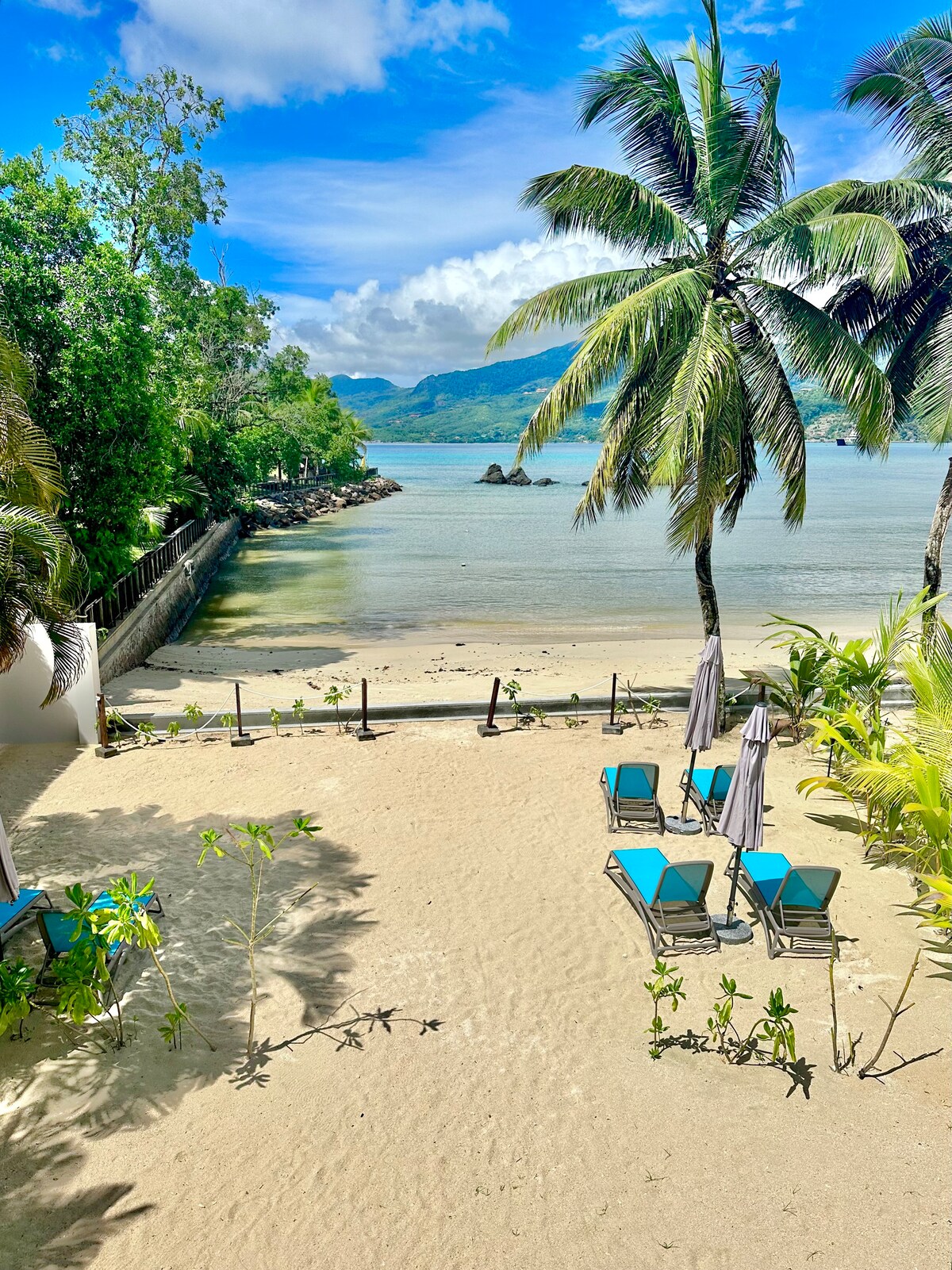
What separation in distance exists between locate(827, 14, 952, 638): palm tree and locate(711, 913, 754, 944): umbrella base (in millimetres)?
6053

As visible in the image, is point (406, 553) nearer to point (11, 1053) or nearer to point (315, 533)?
point (315, 533)

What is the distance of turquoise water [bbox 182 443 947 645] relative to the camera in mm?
24500

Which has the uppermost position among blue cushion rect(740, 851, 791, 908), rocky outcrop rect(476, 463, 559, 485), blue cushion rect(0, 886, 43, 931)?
rocky outcrop rect(476, 463, 559, 485)

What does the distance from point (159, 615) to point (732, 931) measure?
55.4ft

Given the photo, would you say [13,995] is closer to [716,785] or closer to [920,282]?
[716,785]

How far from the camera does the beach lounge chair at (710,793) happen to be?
8.57m

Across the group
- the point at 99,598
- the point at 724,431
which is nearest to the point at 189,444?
the point at 99,598

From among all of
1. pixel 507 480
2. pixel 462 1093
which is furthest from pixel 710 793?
pixel 507 480

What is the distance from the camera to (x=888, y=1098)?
499 cm

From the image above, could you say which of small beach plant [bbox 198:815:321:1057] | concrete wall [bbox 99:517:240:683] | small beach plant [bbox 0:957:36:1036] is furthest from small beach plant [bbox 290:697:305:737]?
small beach plant [bbox 0:957:36:1036]

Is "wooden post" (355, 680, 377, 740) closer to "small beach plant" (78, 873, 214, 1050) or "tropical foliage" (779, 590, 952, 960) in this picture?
"small beach plant" (78, 873, 214, 1050)

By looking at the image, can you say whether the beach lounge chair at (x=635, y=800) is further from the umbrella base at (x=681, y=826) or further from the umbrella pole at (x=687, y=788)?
the umbrella pole at (x=687, y=788)

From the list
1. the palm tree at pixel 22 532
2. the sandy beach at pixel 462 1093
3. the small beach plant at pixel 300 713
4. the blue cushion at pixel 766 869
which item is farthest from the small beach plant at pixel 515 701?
the palm tree at pixel 22 532

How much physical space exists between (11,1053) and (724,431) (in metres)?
10.3
